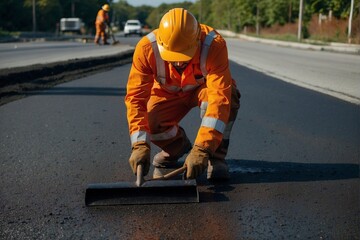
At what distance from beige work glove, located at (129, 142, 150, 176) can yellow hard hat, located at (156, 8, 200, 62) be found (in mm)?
636

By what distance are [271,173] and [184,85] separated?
3.27 feet

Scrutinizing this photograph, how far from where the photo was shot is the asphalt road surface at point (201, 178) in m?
2.96

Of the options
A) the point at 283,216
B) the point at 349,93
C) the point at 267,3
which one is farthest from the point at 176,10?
the point at 267,3

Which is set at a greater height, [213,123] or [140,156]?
[213,123]

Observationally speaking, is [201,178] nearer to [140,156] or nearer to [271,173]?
[271,173]

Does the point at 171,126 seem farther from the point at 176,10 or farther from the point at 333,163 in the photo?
the point at 333,163

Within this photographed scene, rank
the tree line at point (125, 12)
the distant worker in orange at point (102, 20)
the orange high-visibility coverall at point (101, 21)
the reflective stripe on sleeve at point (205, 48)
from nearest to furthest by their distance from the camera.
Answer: the reflective stripe on sleeve at point (205, 48)
the distant worker in orange at point (102, 20)
the orange high-visibility coverall at point (101, 21)
the tree line at point (125, 12)

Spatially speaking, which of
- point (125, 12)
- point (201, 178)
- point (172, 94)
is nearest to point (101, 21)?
point (172, 94)

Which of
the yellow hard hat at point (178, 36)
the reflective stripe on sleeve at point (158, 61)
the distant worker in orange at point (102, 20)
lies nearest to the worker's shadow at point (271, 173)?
the reflective stripe on sleeve at point (158, 61)

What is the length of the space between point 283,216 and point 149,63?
56.7 inches

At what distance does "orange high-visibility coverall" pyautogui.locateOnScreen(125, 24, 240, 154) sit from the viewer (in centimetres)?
350

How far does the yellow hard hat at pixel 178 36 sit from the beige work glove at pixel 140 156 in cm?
64

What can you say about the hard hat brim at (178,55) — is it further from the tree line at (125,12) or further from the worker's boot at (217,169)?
the tree line at (125,12)

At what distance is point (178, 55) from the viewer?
3.53 meters
